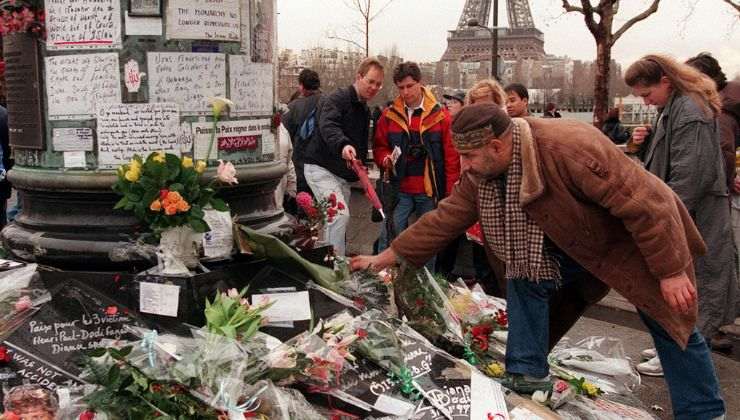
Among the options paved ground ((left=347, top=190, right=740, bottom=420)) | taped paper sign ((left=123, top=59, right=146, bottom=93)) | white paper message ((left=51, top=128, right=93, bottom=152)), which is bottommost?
paved ground ((left=347, top=190, right=740, bottom=420))

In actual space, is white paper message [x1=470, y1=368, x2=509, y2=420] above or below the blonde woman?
below

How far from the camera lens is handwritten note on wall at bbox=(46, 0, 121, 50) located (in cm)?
362

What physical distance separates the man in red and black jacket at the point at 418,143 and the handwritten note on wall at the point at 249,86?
1925 millimetres

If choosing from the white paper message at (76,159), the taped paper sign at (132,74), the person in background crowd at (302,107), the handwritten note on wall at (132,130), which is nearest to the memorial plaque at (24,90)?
the white paper message at (76,159)

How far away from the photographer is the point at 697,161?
4336mm

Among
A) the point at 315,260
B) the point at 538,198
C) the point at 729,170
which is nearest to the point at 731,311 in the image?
the point at 729,170

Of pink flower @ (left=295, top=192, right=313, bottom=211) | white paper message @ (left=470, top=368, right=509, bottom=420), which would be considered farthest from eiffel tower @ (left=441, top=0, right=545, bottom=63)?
white paper message @ (left=470, top=368, right=509, bottom=420)

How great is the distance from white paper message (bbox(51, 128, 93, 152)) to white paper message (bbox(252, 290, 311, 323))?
43.9 inches

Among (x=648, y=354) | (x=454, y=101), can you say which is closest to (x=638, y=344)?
(x=648, y=354)

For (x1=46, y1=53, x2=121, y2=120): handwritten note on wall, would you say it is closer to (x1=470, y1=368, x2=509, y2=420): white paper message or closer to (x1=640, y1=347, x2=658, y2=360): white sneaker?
(x1=470, y1=368, x2=509, y2=420): white paper message

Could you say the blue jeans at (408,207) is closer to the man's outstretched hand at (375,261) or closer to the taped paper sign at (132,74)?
the man's outstretched hand at (375,261)

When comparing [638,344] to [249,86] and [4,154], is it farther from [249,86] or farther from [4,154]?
[4,154]

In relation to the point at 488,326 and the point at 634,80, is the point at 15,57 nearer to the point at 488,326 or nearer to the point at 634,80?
the point at 488,326

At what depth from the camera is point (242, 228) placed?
3723 mm
